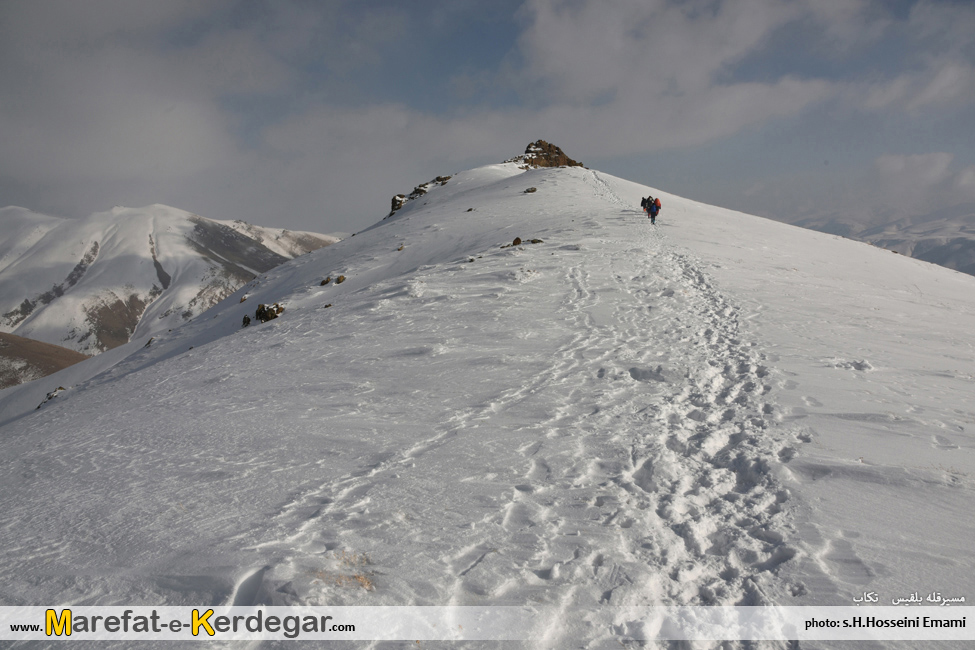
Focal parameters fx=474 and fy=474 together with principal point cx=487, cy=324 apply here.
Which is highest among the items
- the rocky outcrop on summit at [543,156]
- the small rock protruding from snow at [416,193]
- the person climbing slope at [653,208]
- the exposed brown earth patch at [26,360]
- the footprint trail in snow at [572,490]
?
the rocky outcrop on summit at [543,156]

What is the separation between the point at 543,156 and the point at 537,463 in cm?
5947

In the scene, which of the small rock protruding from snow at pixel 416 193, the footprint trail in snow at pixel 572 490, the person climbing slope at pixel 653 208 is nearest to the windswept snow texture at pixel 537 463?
the footprint trail in snow at pixel 572 490

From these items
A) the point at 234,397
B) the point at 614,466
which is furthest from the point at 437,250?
the point at 614,466

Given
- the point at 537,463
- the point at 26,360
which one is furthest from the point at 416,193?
the point at 26,360

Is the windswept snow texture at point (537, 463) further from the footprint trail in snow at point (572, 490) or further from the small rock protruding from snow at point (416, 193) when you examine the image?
the small rock protruding from snow at point (416, 193)

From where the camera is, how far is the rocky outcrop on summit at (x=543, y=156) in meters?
58.7

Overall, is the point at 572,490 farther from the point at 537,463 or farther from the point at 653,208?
the point at 653,208

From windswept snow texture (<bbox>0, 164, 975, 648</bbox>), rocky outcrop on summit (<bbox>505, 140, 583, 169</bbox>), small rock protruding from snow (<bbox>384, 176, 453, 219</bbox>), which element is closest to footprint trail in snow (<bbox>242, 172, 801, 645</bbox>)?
windswept snow texture (<bbox>0, 164, 975, 648</bbox>)

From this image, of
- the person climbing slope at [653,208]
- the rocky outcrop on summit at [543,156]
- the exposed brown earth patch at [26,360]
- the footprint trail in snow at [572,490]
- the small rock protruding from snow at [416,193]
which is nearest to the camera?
the footprint trail in snow at [572,490]

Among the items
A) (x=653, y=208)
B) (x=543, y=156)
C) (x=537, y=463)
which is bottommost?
(x=537, y=463)

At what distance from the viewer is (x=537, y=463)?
5727mm

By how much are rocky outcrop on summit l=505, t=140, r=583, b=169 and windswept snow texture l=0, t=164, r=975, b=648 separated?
1917 inches

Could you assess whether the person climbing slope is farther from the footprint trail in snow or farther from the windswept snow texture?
the footprint trail in snow

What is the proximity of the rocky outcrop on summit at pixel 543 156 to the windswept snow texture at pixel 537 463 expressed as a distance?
48.7 metres
